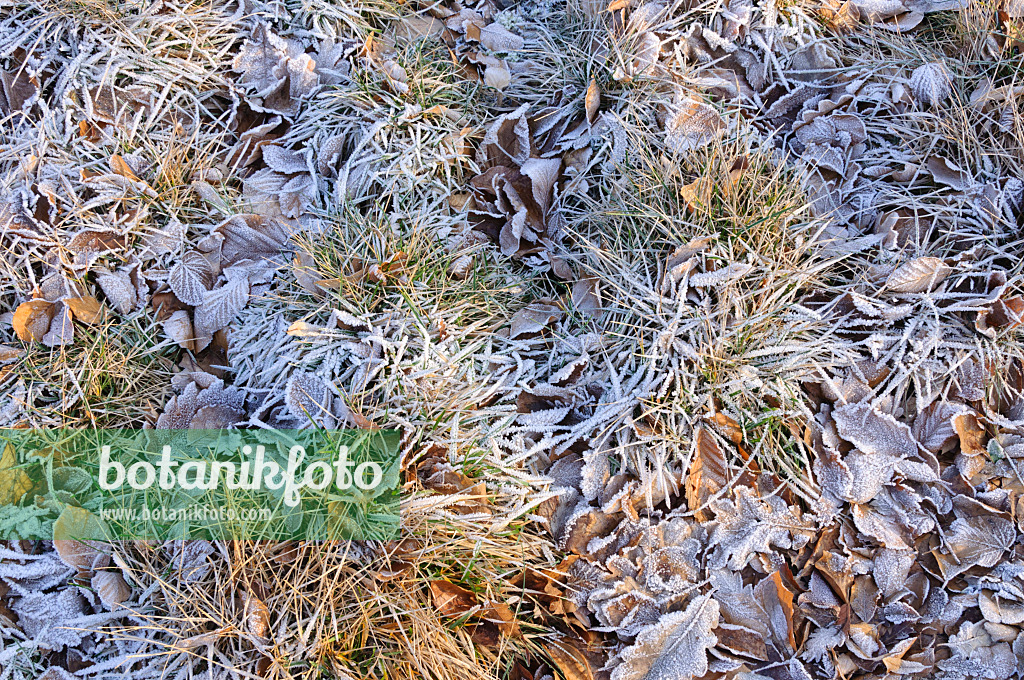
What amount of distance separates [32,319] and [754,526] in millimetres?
2006

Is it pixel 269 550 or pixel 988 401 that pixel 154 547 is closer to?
pixel 269 550

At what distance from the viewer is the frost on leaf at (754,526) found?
5.28ft

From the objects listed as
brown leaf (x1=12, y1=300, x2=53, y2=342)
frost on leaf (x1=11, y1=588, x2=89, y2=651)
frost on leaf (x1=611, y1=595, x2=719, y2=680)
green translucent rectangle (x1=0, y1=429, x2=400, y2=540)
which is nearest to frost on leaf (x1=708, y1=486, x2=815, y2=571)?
frost on leaf (x1=611, y1=595, x2=719, y2=680)

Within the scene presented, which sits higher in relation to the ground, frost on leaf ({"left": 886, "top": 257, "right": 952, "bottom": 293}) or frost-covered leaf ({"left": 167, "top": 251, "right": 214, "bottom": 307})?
frost on leaf ({"left": 886, "top": 257, "right": 952, "bottom": 293})

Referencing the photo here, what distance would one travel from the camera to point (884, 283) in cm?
182

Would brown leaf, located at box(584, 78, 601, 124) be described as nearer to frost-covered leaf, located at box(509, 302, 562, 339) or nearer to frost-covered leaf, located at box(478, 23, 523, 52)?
frost-covered leaf, located at box(478, 23, 523, 52)

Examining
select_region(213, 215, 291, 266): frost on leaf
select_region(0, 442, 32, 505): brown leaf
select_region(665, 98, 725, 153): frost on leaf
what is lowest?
select_region(0, 442, 32, 505): brown leaf

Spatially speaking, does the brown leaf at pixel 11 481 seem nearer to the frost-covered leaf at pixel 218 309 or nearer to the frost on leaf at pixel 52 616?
the frost on leaf at pixel 52 616

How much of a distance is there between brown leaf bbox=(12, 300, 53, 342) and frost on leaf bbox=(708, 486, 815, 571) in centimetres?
188

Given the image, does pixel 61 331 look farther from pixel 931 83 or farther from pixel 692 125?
pixel 931 83

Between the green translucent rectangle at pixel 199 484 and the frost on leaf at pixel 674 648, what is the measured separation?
24.6 inches

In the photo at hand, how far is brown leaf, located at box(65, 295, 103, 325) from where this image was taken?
1.86 metres

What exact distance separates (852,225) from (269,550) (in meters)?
1.82

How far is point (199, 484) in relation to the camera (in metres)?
1.58
